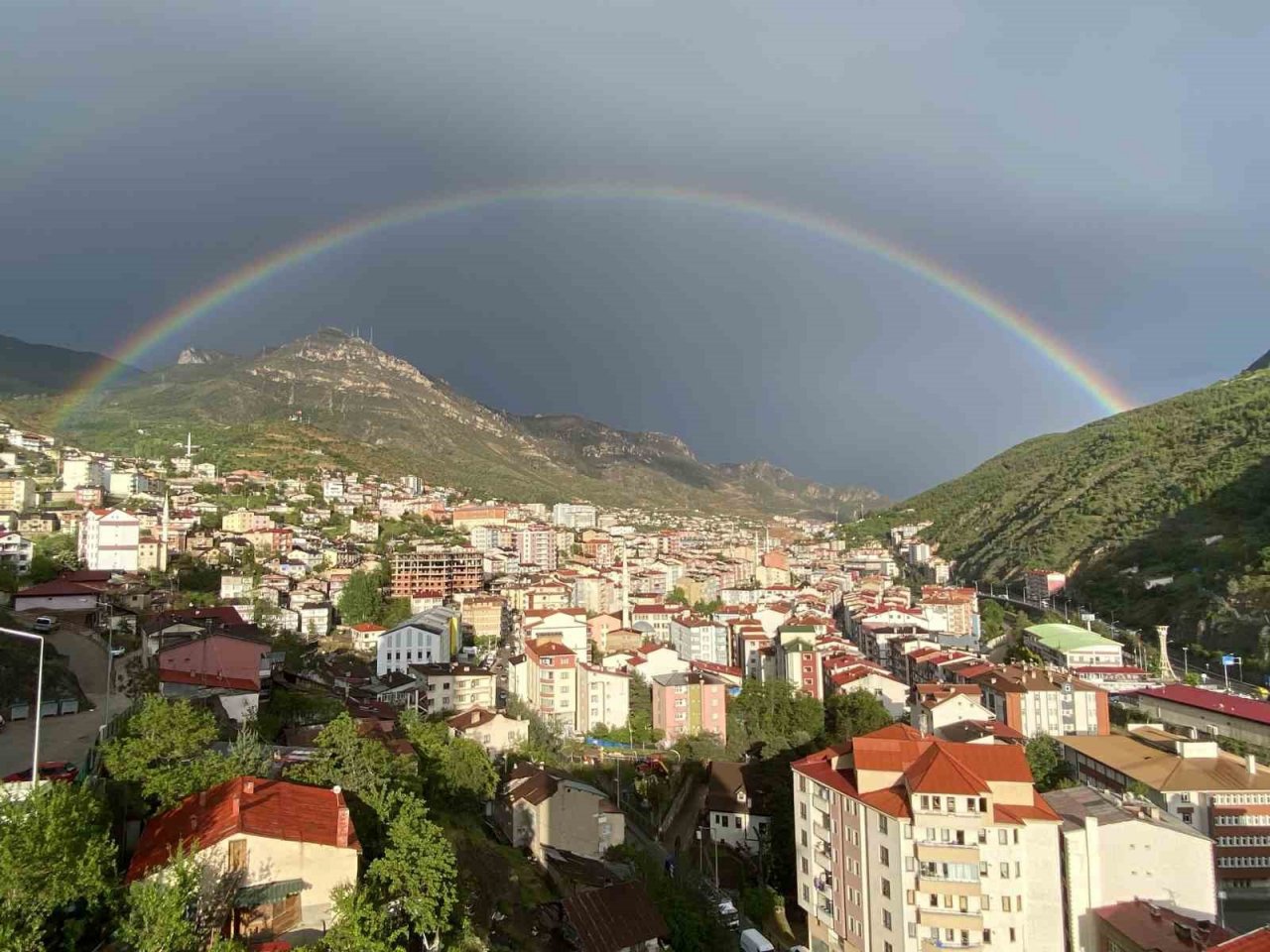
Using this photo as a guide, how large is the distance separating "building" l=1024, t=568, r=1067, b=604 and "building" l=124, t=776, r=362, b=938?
63.2m

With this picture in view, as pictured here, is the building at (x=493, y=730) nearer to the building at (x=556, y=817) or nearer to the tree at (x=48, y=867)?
the building at (x=556, y=817)

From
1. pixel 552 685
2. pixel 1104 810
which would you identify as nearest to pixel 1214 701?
pixel 1104 810

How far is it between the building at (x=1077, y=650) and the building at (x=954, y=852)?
93.1 ft

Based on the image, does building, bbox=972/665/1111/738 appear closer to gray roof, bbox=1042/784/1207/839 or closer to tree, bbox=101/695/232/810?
gray roof, bbox=1042/784/1207/839

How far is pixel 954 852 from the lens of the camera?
14.9 m

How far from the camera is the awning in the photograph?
7.94 meters

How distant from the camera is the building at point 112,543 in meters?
38.7

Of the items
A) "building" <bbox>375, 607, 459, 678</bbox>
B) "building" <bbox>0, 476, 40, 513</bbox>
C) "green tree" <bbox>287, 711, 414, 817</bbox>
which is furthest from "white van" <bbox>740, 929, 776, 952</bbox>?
"building" <bbox>0, 476, 40, 513</bbox>

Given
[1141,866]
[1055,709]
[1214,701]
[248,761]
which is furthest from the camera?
[1214,701]

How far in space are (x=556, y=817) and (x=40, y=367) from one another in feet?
425

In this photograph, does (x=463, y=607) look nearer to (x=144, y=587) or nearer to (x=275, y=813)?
(x=144, y=587)

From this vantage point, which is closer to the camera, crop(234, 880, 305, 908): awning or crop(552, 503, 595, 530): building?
crop(234, 880, 305, 908): awning

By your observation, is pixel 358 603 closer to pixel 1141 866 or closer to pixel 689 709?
pixel 689 709

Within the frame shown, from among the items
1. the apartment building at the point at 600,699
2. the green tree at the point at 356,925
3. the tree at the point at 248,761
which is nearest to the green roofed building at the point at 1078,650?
the apartment building at the point at 600,699
